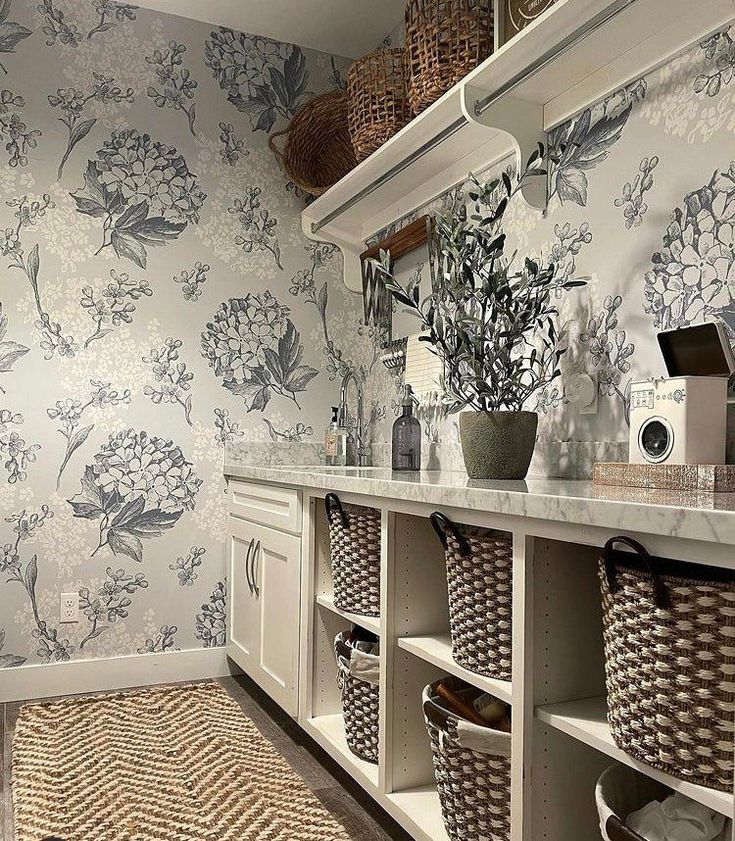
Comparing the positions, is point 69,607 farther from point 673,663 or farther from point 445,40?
point 673,663

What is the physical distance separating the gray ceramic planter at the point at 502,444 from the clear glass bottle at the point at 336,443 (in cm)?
124

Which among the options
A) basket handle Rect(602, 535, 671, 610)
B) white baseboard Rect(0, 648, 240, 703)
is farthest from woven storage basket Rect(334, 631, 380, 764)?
white baseboard Rect(0, 648, 240, 703)

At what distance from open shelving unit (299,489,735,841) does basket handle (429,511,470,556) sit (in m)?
0.03

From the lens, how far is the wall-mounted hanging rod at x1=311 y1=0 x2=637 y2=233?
164 centimetres

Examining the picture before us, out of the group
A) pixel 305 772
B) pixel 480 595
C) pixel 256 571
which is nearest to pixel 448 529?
pixel 480 595

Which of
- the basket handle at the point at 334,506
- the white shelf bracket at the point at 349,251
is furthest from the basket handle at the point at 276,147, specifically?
the basket handle at the point at 334,506

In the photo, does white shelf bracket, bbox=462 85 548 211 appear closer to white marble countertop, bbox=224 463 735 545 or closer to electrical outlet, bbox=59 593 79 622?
white marble countertop, bbox=224 463 735 545

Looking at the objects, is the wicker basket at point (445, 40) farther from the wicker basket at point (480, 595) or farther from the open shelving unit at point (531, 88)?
the wicker basket at point (480, 595)

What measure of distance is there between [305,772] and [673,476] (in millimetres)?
1422

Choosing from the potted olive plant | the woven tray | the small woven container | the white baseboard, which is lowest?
the white baseboard

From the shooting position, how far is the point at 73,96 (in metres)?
2.96

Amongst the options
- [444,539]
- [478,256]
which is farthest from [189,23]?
[444,539]

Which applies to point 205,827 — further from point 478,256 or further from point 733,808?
point 478,256

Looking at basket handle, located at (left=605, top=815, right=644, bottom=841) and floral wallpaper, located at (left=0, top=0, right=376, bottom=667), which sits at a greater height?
floral wallpaper, located at (left=0, top=0, right=376, bottom=667)
